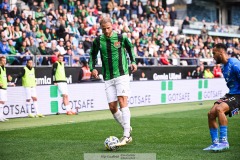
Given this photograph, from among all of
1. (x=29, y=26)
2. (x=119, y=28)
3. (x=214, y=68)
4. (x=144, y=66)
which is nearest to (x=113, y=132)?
(x=29, y=26)

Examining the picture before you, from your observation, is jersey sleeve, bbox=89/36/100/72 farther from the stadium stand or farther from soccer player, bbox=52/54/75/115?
the stadium stand

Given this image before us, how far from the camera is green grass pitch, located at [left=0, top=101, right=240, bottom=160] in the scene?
9.59 meters

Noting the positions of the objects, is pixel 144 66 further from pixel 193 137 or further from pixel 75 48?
pixel 193 137

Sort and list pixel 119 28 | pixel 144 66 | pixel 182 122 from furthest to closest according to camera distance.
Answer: pixel 119 28 → pixel 144 66 → pixel 182 122

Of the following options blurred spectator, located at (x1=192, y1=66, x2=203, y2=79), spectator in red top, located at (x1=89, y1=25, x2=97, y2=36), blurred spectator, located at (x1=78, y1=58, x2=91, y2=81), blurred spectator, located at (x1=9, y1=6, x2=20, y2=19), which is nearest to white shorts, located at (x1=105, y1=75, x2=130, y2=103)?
blurred spectator, located at (x1=78, y1=58, x2=91, y2=81)

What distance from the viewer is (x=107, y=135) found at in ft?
42.3

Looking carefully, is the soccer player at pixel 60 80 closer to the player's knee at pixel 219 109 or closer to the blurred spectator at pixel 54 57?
the blurred spectator at pixel 54 57

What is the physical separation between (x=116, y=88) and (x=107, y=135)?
215 centimetres

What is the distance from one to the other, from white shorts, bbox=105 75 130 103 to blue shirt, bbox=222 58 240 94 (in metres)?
2.06

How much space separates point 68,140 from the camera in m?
11.9

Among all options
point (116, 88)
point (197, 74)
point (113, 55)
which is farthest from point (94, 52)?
point (197, 74)

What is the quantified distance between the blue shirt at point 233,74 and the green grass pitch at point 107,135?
1111 millimetres

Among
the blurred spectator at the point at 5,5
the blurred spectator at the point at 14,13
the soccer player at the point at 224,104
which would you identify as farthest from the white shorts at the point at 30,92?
the soccer player at the point at 224,104

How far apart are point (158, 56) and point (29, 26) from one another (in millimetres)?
8601
